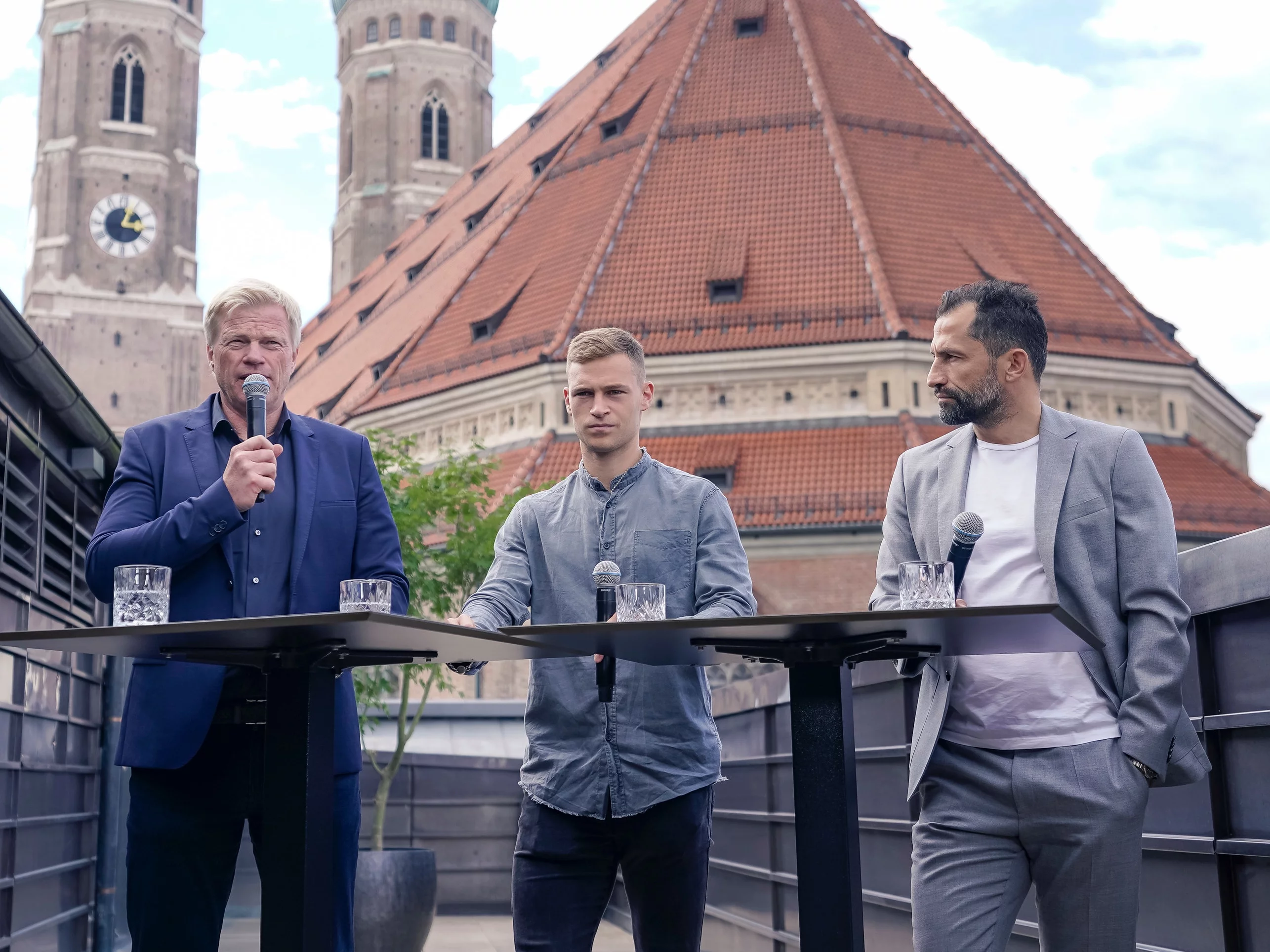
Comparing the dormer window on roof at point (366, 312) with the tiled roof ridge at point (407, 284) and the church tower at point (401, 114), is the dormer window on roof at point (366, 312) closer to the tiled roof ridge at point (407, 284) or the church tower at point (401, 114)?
the tiled roof ridge at point (407, 284)

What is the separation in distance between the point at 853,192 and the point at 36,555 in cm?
2090

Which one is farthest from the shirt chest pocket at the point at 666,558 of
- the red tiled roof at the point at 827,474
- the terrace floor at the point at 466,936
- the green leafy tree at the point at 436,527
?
the red tiled roof at the point at 827,474

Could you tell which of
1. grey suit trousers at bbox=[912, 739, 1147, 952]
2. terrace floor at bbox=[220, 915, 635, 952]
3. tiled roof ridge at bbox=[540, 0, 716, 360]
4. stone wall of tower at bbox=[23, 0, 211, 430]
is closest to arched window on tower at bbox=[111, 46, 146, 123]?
stone wall of tower at bbox=[23, 0, 211, 430]

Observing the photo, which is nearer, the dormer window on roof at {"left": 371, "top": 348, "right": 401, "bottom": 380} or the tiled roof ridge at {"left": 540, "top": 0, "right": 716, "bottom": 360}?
the tiled roof ridge at {"left": 540, "top": 0, "right": 716, "bottom": 360}

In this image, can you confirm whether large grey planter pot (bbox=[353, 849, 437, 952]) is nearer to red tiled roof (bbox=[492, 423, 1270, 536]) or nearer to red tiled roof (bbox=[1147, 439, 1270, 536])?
red tiled roof (bbox=[492, 423, 1270, 536])

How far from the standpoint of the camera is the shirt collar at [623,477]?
3.33 m

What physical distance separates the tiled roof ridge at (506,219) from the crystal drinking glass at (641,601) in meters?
25.6

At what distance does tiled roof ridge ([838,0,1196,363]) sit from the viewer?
85.7 feet

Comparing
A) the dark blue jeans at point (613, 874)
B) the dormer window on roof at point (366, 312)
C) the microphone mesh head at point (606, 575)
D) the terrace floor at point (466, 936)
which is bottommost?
the terrace floor at point (466, 936)

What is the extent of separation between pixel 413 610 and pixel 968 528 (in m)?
9.33

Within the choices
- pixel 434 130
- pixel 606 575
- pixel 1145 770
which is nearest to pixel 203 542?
pixel 606 575

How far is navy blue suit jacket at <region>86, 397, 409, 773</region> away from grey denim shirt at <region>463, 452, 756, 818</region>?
0.30 meters

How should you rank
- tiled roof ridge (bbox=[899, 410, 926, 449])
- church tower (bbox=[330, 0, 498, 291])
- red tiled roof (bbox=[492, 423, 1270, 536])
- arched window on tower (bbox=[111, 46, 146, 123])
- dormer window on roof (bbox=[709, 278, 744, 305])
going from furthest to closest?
church tower (bbox=[330, 0, 498, 291]) → arched window on tower (bbox=[111, 46, 146, 123]) → dormer window on roof (bbox=[709, 278, 744, 305]) → tiled roof ridge (bbox=[899, 410, 926, 449]) → red tiled roof (bbox=[492, 423, 1270, 536])

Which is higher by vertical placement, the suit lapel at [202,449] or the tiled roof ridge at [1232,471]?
the tiled roof ridge at [1232,471]
